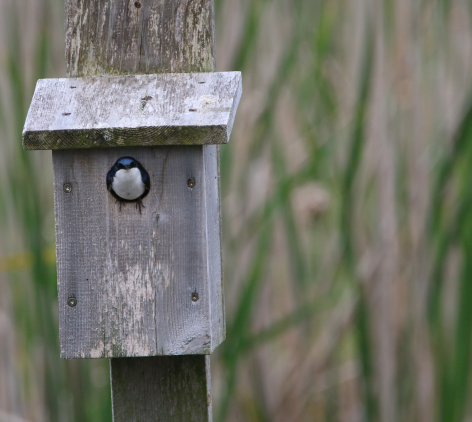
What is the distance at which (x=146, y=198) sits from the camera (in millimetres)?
953

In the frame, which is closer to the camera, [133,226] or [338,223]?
[133,226]

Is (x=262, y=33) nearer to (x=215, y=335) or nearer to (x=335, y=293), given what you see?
(x=335, y=293)

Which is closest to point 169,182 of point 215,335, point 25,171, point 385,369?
point 215,335

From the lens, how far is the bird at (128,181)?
0.91m

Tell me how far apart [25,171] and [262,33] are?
2.81 ft

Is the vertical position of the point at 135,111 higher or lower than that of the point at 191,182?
higher

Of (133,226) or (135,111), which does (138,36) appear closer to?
(135,111)

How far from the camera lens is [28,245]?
1.48 metres

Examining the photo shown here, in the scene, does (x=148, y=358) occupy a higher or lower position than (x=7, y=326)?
higher

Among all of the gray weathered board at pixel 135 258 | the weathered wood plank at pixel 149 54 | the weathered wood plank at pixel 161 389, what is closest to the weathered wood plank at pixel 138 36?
the weathered wood plank at pixel 149 54

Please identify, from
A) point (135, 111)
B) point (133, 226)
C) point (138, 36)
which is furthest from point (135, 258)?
point (138, 36)

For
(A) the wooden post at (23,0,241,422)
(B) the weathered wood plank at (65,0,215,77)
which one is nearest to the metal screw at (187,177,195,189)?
(A) the wooden post at (23,0,241,422)

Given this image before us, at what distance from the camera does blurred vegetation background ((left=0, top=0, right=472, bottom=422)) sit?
149 centimetres

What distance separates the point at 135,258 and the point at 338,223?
931 millimetres
